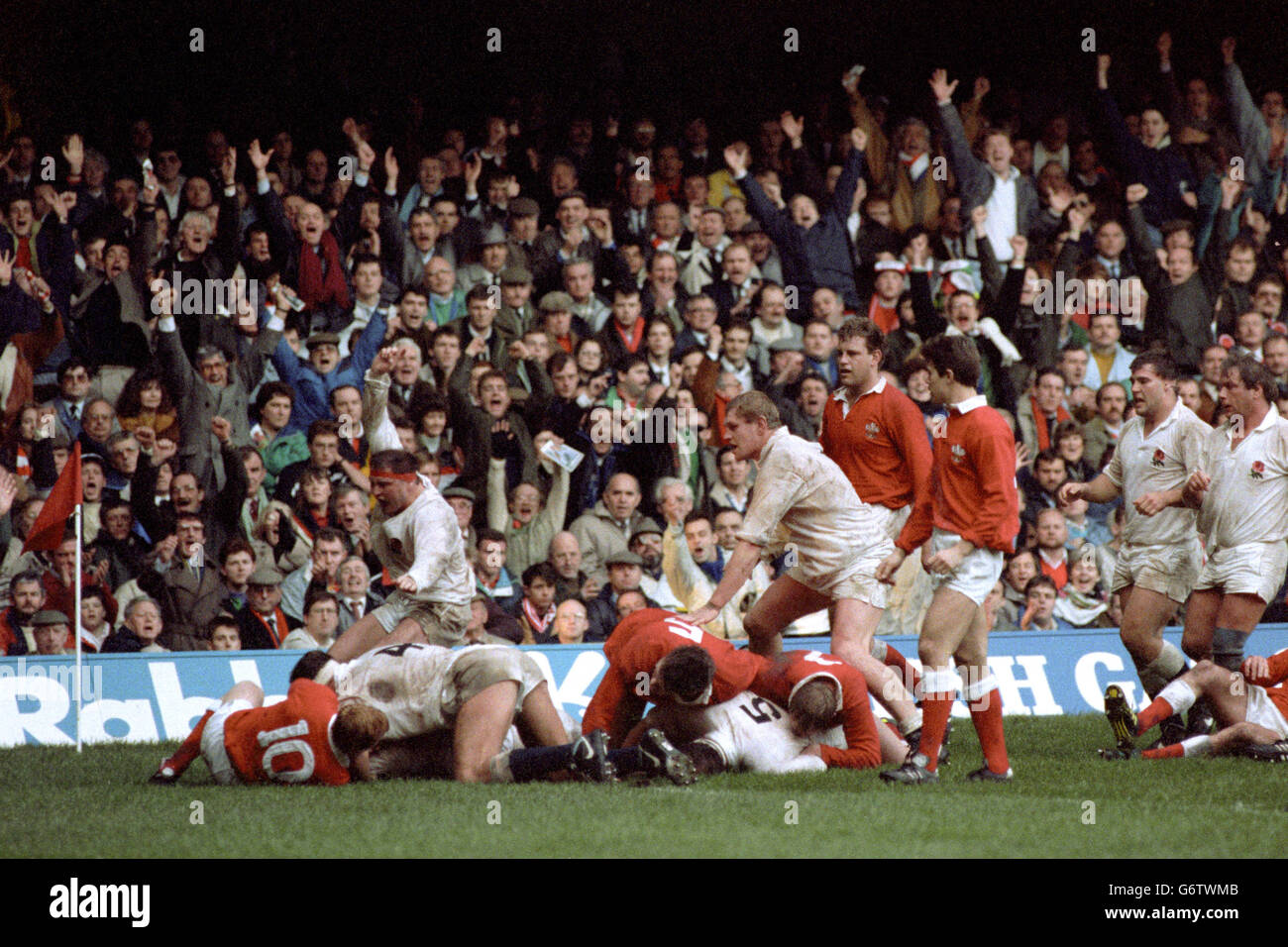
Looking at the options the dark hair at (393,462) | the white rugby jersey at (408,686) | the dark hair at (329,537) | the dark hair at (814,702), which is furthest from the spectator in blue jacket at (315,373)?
the dark hair at (814,702)

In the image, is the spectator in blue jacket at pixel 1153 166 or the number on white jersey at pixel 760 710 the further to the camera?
the spectator in blue jacket at pixel 1153 166

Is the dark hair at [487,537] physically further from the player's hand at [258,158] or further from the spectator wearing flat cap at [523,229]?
the player's hand at [258,158]

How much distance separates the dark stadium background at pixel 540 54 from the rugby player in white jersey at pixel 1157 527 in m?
7.15

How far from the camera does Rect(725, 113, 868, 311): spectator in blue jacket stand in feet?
43.5

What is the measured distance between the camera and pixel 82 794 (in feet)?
22.0

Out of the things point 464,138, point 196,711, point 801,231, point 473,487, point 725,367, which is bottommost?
point 196,711

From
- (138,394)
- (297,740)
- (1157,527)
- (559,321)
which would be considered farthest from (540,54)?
(297,740)

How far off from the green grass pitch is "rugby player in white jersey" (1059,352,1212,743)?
102 centimetres

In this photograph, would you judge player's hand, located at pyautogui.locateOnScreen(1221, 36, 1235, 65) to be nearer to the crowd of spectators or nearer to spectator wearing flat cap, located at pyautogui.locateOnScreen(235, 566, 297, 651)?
the crowd of spectators

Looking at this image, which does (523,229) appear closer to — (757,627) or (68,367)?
(68,367)

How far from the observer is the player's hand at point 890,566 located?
291 inches
